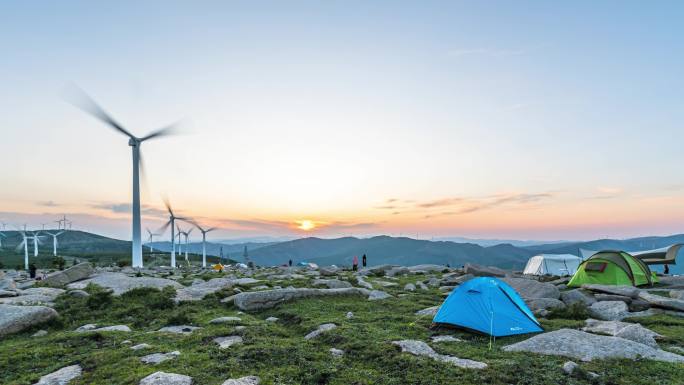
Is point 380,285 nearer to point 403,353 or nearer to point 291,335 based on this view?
point 291,335

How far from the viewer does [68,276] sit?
101 feet

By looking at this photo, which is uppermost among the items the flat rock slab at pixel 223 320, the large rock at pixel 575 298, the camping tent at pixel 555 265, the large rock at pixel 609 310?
the flat rock slab at pixel 223 320

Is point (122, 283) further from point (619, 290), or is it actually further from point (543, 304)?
point (619, 290)

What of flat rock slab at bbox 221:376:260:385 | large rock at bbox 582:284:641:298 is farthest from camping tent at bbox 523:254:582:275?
flat rock slab at bbox 221:376:260:385

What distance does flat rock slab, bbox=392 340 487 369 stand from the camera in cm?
1144

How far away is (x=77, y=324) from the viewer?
60.6 ft

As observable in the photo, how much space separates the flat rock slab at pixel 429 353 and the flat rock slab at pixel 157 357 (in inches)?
265

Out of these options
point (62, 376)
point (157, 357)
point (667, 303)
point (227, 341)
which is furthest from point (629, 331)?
point (62, 376)

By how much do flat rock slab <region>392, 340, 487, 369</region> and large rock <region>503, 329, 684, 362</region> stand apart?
81.9 inches

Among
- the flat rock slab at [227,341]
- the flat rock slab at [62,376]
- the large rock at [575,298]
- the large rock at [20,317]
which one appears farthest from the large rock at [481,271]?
the flat rock slab at [62,376]

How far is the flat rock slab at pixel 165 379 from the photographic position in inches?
391

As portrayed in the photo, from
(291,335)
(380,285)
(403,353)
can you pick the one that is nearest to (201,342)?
(291,335)

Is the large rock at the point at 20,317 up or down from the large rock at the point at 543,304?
up

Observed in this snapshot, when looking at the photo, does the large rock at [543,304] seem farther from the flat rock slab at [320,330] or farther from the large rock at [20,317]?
the large rock at [20,317]
